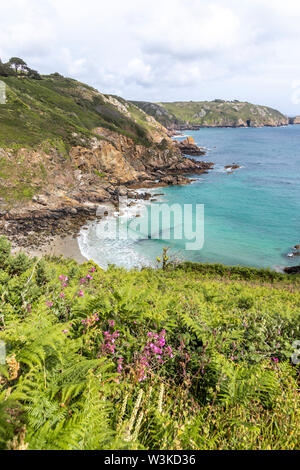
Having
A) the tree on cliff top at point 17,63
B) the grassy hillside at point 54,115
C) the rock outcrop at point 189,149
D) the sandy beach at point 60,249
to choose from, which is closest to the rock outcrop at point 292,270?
the sandy beach at point 60,249

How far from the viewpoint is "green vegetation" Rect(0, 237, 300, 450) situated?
2215 millimetres

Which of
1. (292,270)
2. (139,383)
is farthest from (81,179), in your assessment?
(139,383)

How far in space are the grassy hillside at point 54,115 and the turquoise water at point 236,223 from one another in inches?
960

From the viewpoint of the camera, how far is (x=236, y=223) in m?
42.2

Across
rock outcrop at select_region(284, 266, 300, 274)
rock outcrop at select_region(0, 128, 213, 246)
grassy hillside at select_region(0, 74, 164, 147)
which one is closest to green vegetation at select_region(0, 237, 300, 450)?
rock outcrop at select_region(284, 266, 300, 274)

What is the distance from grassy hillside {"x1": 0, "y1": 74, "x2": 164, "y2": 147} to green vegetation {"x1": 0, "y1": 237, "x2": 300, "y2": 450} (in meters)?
48.3

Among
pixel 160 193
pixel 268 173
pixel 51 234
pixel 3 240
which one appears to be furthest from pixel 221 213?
pixel 3 240

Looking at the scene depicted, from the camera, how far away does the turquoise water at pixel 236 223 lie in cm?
3100

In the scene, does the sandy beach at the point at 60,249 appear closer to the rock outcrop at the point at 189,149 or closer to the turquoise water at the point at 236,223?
the turquoise water at the point at 236,223

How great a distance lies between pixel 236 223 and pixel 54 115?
169 feet

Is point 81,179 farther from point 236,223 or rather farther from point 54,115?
point 236,223

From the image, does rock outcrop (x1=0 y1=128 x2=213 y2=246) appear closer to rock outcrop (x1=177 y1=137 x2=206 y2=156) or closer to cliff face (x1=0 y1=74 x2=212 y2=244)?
cliff face (x1=0 y1=74 x2=212 y2=244)

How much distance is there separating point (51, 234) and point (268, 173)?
6561cm

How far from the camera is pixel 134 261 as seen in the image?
29.8 metres
